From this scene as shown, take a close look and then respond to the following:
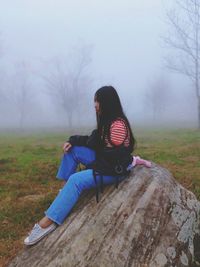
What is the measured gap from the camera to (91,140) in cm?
707

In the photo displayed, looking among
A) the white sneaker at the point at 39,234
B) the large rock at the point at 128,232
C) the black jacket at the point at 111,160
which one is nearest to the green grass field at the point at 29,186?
the white sneaker at the point at 39,234

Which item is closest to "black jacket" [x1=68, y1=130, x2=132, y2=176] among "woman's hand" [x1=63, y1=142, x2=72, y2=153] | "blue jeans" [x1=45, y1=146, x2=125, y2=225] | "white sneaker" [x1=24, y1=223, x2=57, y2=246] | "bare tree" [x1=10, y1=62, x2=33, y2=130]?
"blue jeans" [x1=45, y1=146, x2=125, y2=225]

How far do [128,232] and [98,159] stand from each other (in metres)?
1.28

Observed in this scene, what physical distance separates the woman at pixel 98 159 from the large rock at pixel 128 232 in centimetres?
18

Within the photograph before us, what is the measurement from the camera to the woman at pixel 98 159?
6676mm

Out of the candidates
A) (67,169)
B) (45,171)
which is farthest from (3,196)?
(67,169)

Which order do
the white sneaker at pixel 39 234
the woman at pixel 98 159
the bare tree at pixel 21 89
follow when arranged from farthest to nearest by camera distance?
the bare tree at pixel 21 89 < the woman at pixel 98 159 < the white sneaker at pixel 39 234

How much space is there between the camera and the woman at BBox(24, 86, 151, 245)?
21.9ft

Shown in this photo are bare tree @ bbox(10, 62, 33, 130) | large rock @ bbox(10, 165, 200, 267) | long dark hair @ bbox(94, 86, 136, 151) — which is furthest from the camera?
bare tree @ bbox(10, 62, 33, 130)

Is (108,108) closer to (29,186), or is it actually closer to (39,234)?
(39,234)

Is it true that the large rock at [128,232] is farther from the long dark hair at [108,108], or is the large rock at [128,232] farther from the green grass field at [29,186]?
the green grass field at [29,186]

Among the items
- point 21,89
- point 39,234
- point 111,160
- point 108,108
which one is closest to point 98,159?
point 111,160

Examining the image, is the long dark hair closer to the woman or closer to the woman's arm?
the woman

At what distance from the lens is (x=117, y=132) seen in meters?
6.88
